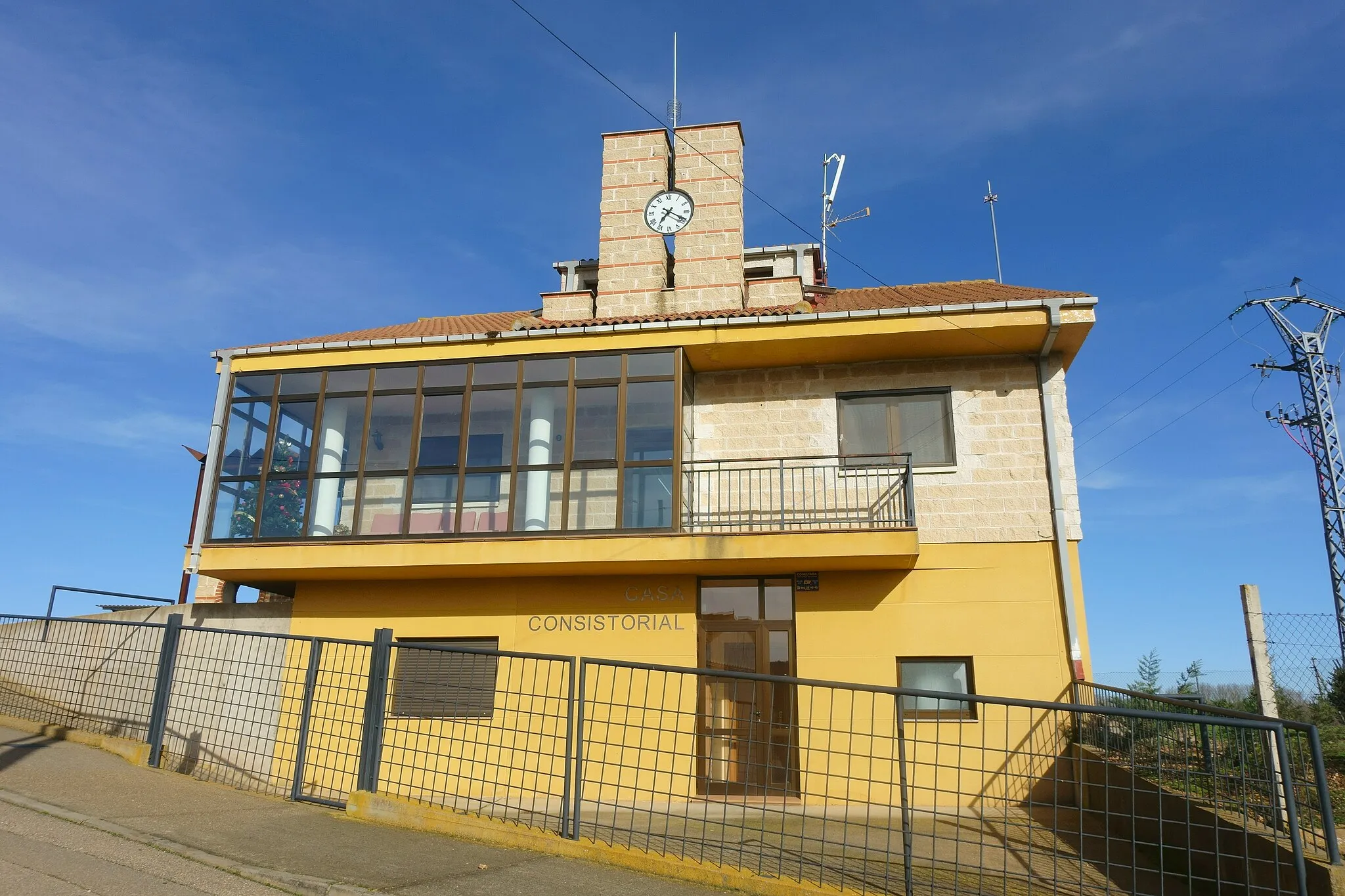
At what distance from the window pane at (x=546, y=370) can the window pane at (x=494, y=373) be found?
0.17 meters

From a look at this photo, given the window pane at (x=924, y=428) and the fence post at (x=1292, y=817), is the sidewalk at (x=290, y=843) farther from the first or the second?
the window pane at (x=924, y=428)

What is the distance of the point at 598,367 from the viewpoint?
11.4m

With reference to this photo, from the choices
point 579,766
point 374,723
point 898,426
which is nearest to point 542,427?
point 898,426

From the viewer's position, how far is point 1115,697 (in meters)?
8.95

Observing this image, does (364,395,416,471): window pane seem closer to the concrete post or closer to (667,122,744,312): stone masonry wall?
(667,122,744,312): stone masonry wall

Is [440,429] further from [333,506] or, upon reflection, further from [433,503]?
[333,506]

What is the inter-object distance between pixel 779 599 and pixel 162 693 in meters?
6.75

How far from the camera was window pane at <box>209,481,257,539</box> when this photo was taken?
11422 mm

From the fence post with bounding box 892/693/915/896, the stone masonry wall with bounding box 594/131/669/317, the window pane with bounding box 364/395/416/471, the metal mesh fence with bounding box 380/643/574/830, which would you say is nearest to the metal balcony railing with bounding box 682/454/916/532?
the metal mesh fence with bounding box 380/643/574/830

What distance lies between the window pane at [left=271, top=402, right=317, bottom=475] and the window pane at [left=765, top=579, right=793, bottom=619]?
20.9 feet

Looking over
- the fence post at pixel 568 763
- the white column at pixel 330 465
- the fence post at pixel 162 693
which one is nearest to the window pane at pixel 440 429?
the white column at pixel 330 465

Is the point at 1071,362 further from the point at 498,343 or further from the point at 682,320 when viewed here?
the point at 498,343

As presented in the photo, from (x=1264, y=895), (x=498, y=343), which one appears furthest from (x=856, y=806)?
(x=498, y=343)

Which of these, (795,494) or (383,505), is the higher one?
(795,494)
